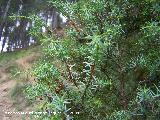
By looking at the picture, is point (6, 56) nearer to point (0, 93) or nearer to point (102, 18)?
point (0, 93)

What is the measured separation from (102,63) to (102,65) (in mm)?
58

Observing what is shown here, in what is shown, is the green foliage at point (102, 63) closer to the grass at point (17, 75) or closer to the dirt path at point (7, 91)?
the dirt path at point (7, 91)

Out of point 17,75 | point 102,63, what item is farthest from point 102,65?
point 17,75

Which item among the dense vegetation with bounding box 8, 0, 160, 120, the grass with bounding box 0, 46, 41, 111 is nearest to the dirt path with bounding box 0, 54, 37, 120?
the grass with bounding box 0, 46, 41, 111

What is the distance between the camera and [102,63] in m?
4.54

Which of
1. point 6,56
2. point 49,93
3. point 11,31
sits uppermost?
point 11,31

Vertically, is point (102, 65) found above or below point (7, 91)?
below

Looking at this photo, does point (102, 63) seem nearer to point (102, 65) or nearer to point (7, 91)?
point (102, 65)

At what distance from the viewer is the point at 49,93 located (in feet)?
14.0

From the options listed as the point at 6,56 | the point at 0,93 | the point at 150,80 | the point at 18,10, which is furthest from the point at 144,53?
the point at 18,10

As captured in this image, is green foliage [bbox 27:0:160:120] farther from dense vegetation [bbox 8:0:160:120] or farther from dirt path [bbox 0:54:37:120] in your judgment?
dirt path [bbox 0:54:37:120]

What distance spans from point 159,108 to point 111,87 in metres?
0.87

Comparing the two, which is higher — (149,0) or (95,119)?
(149,0)

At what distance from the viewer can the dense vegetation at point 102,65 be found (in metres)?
4.05
